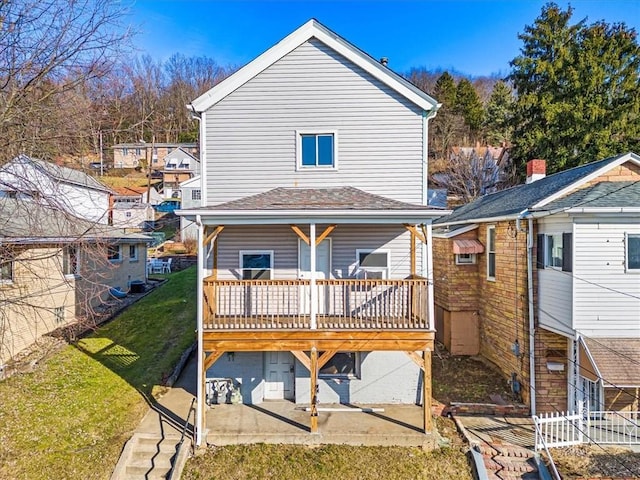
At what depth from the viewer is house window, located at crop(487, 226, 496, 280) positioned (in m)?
13.0

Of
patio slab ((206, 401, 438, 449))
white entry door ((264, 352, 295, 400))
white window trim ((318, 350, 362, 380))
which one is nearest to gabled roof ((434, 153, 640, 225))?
white window trim ((318, 350, 362, 380))

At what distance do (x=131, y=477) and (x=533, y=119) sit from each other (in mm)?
28861

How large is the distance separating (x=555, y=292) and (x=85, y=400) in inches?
500

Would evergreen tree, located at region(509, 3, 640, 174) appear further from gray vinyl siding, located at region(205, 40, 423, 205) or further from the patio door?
the patio door

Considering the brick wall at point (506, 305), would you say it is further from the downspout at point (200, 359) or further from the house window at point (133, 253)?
the house window at point (133, 253)

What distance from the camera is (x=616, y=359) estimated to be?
9.31m

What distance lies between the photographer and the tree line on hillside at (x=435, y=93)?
7688 millimetres

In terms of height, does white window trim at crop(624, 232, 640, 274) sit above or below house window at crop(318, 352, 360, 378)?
above

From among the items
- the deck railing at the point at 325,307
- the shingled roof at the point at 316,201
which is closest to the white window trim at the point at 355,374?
the deck railing at the point at 325,307

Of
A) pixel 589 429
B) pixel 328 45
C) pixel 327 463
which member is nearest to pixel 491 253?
pixel 589 429

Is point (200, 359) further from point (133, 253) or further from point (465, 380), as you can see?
point (133, 253)

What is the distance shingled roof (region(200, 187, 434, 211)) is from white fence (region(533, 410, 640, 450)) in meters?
5.98

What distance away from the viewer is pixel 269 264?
1080 cm

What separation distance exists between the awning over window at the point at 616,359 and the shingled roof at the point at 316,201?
18.1ft
